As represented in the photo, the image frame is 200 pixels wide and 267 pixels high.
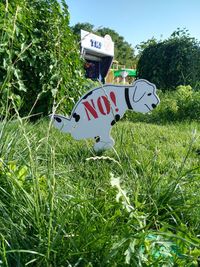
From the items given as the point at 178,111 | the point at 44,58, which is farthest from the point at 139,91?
the point at 178,111

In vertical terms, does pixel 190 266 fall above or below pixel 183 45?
below

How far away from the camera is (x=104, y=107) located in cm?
303

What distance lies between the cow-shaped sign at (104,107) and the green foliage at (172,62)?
615cm

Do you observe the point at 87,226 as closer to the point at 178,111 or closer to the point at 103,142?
the point at 103,142

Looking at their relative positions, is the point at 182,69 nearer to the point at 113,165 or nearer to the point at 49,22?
the point at 49,22

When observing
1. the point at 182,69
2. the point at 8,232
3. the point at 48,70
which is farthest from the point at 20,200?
Answer: the point at 182,69

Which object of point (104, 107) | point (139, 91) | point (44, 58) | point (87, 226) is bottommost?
point (87, 226)

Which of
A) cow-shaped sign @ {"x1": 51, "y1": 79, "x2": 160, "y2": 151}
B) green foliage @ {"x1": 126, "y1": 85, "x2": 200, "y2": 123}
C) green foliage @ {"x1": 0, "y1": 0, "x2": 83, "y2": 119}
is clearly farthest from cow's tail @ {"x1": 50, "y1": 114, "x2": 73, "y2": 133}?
green foliage @ {"x1": 126, "y1": 85, "x2": 200, "y2": 123}

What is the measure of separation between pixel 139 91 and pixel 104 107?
312 millimetres

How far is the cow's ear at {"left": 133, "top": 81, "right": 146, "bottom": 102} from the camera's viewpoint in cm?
295

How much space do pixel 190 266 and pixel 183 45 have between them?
8.79 metres

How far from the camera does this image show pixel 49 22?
468 cm

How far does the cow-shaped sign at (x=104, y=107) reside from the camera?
2.96 m

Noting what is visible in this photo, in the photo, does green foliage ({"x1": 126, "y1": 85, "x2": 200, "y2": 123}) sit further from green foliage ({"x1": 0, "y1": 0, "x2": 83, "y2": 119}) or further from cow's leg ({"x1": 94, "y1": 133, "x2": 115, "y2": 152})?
cow's leg ({"x1": 94, "y1": 133, "x2": 115, "y2": 152})
